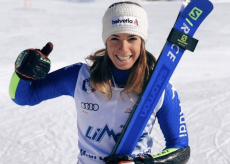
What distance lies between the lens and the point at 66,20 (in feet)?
31.9

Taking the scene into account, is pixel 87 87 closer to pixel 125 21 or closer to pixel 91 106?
pixel 91 106

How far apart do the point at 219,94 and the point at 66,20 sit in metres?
5.50

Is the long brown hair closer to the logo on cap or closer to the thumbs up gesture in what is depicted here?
the logo on cap

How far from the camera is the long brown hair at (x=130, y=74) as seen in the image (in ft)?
6.17

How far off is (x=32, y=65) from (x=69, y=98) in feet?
Result: 10.5

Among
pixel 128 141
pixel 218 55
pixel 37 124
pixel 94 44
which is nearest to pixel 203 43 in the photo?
pixel 218 55

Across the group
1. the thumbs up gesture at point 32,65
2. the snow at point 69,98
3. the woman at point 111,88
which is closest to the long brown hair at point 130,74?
the woman at point 111,88

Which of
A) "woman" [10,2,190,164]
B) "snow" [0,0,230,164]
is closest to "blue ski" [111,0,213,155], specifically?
"woman" [10,2,190,164]

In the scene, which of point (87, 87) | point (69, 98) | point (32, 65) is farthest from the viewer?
point (69, 98)

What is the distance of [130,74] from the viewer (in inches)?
74.3

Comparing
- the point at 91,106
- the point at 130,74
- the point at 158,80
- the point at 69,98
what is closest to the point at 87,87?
the point at 91,106

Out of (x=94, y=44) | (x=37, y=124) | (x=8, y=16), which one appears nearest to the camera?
(x=37, y=124)

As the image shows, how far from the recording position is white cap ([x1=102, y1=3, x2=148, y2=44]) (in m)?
1.85

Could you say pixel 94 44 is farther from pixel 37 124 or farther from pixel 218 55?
pixel 37 124
